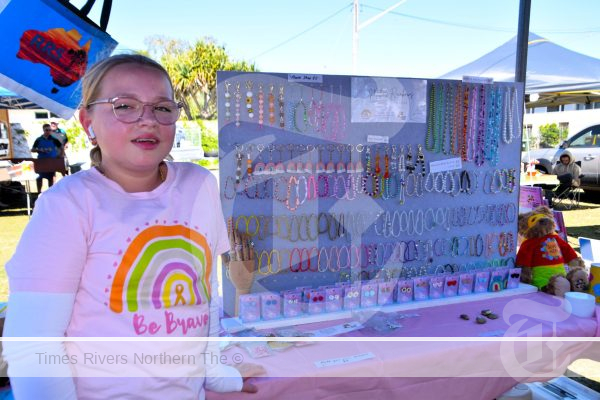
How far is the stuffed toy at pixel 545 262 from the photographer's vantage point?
2480 millimetres

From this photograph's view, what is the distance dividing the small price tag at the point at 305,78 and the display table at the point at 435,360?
1.18 m

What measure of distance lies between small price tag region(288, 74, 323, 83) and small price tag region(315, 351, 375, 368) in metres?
1.30

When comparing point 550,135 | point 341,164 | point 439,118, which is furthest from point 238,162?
point 550,135

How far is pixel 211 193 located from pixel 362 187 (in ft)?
4.37

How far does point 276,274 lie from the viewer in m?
2.25

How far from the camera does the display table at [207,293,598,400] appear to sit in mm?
1693

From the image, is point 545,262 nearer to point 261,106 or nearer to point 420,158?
point 420,158

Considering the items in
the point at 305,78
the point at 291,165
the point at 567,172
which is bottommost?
the point at 567,172

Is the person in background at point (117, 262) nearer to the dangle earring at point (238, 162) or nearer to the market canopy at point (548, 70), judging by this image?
the dangle earring at point (238, 162)

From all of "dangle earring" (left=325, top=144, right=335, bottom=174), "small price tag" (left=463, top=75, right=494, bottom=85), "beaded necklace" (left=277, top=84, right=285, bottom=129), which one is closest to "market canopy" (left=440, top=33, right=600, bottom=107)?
"small price tag" (left=463, top=75, right=494, bottom=85)

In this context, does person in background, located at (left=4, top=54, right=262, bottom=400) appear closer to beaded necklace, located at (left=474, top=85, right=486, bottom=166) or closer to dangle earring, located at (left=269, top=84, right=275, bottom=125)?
dangle earring, located at (left=269, top=84, right=275, bottom=125)

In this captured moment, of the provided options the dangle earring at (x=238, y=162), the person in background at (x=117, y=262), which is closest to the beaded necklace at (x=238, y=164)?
the dangle earring at (x=238, y=162)

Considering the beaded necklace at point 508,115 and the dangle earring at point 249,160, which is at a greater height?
the beaded necklace at point 508,115

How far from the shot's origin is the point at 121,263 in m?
0.97
